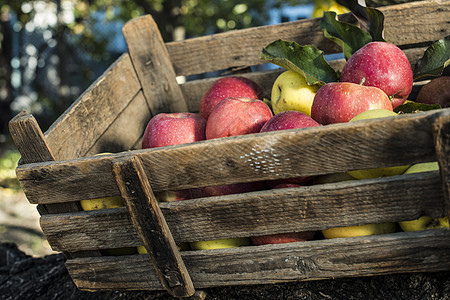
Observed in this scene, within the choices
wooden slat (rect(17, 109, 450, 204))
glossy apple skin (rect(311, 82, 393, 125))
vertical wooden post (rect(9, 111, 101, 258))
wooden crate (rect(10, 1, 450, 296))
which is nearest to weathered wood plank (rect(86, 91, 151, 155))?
wooden crate (rect(10, 1, 450, 296))

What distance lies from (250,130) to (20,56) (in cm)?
548

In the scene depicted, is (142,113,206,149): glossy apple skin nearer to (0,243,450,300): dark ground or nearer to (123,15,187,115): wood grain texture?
(123,15,187,115): wood grain texture

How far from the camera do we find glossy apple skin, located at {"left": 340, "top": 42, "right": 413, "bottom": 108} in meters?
Result: 1.48

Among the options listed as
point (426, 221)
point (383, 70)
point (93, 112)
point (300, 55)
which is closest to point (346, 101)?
point (383, 70)

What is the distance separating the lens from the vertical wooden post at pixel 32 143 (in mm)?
1264

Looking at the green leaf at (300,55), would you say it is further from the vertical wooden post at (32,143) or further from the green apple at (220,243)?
the vertical wooden post at (32,143)

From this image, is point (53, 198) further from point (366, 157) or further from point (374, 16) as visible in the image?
point (374, 16)

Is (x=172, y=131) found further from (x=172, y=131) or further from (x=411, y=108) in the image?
(x=411, y=108)

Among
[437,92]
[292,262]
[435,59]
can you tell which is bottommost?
[292,262]

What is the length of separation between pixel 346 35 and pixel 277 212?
0.90 m

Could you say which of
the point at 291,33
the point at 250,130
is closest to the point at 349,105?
the point at 250,130

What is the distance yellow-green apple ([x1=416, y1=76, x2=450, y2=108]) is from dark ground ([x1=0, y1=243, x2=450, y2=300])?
636 mm

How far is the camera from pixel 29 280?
193 centimetres

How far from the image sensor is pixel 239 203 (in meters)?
1.17
